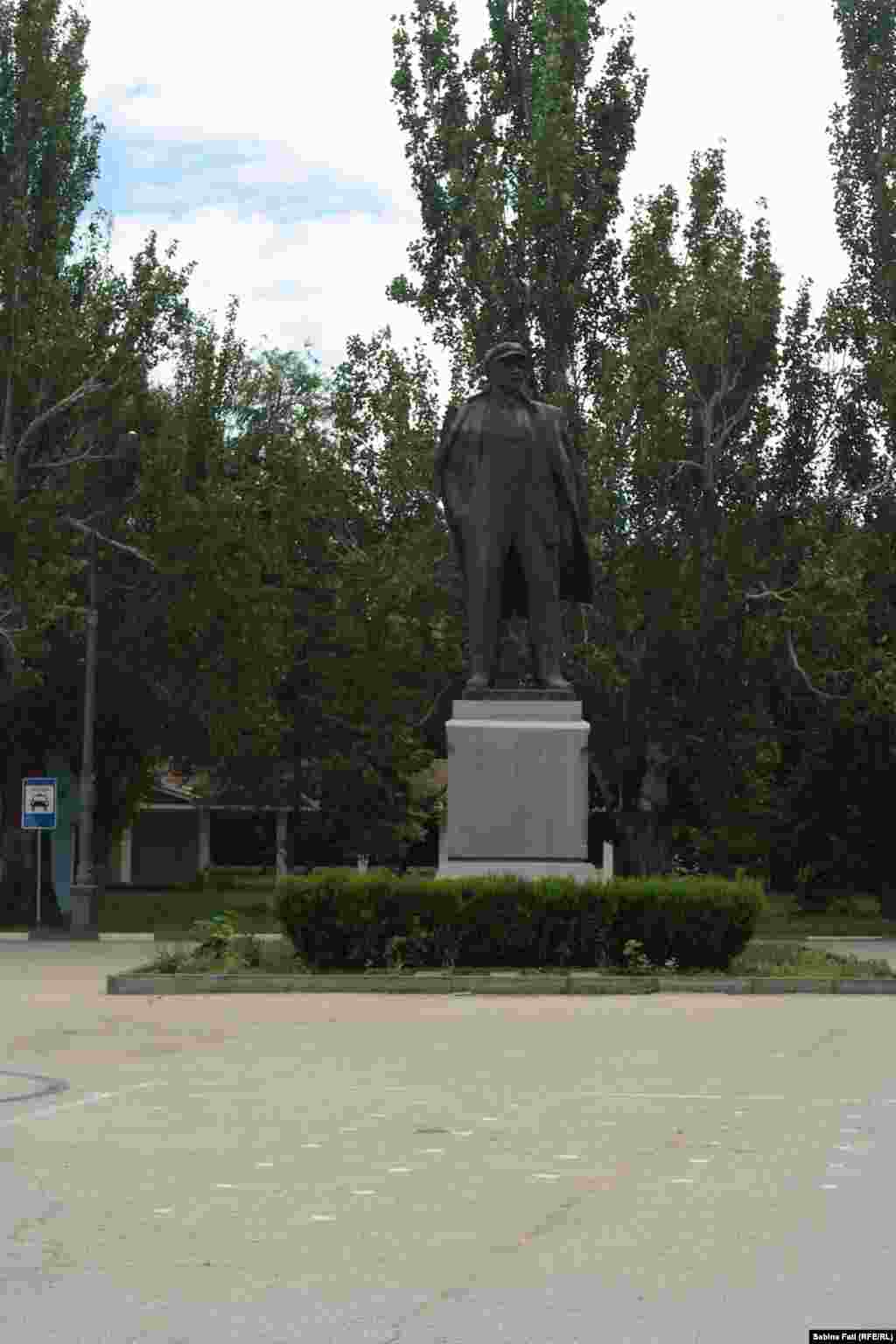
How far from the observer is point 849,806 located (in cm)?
4781

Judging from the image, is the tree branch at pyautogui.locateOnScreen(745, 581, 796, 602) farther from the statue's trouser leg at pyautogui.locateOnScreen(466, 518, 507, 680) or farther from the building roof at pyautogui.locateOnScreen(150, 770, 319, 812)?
the building roof at pyautogui.locateOnScreen(150, 770, 319, 812)

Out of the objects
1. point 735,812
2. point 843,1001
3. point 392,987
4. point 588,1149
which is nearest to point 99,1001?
point 392,987

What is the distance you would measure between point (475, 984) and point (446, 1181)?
403 inches

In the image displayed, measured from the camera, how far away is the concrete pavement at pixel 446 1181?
6672 millimetres

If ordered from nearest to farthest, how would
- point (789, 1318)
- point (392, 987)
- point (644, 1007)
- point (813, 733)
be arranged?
point (789, 1318)
point (644, 1007)
point (392, 987)
point (813, 733)

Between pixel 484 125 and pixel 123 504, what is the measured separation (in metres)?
9.54

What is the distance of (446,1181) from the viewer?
908 centimetres

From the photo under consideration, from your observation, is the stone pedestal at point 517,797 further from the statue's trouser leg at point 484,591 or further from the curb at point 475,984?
the curb at point 475,984

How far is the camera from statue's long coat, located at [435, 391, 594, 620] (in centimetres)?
2277

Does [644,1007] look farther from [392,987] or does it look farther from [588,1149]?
[588,1149]

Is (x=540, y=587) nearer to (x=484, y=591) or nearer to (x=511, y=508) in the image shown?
(x=484, y=591)

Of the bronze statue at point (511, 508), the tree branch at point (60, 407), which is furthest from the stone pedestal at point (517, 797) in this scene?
the tree branch at point (60, 407)

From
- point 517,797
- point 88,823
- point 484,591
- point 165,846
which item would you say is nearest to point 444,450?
point 484,591

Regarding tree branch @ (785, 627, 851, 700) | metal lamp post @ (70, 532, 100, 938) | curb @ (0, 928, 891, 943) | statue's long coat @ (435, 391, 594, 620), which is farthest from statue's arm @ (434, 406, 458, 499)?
tree branch @ (785, 627, 851, 700)
